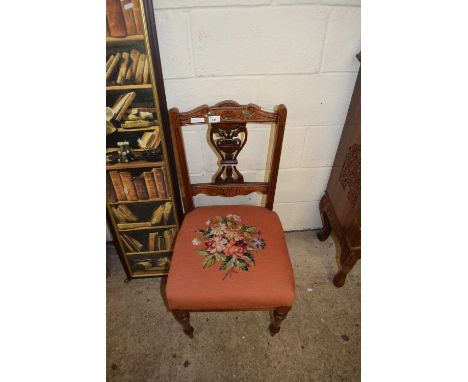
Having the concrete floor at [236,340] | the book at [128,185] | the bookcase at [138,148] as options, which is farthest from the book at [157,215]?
the concrete floor at [236,340]

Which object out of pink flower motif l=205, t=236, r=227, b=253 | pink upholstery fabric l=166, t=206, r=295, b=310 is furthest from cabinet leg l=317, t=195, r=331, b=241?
pink flower motif l=205, t=236, r=227, b=253

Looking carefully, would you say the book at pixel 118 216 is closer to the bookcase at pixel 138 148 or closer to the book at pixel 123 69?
the bookcase at pixel 138 148

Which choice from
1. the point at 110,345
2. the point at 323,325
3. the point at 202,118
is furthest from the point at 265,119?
the point at 110,345

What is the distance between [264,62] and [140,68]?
19.3 inches

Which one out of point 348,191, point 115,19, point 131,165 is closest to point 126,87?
point 115,19

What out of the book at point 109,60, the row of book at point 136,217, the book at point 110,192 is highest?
→ the book at point 109,60

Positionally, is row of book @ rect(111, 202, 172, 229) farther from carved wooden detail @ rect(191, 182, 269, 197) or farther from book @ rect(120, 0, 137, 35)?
book @ rect(120, 0, 137, 35)

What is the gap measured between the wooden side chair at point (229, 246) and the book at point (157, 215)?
16 cm

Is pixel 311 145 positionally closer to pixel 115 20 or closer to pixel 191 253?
pixel 191 253

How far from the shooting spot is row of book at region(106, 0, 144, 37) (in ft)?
2.82

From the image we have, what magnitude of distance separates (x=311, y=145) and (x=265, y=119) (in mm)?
456

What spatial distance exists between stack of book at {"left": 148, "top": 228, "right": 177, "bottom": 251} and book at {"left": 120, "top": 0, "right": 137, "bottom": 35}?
3.04 feet

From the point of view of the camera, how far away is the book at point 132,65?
94 centimetres

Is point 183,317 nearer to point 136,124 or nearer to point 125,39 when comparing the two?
point 136,124
